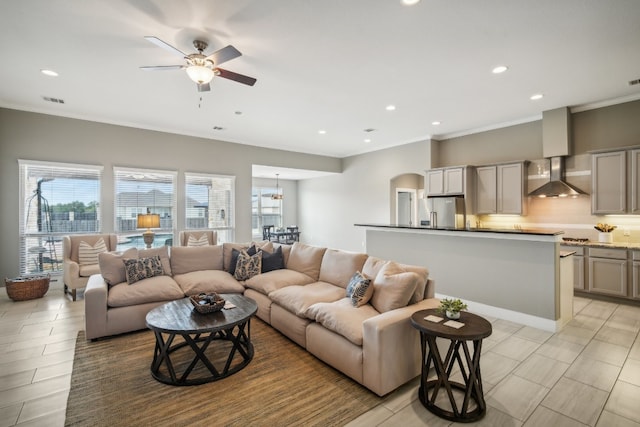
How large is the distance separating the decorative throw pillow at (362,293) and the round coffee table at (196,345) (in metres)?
1.01

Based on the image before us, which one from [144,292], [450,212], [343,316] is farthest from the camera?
[450,212]

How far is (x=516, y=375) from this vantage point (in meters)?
2.67

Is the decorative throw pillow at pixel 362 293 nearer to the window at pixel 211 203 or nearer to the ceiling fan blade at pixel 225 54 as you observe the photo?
the ceiling fan blade at pixel 225 54

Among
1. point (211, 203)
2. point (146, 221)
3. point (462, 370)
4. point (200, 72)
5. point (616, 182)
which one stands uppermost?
point (200, 72)

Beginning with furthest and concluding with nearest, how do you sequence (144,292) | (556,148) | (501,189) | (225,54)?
1. (501,189)
2. (556,148)
3. (144,292)
4. (225,54)

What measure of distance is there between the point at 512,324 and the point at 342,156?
676 centimetres

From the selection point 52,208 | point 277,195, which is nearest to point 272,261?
point 52,208

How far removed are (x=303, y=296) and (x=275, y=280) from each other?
79 centimetres

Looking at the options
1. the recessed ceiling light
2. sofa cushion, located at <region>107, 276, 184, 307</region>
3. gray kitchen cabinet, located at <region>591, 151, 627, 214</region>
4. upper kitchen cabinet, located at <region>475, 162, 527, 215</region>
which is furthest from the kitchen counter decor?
the recessed ceiling light

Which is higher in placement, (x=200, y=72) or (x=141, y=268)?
(x=200, y=72)

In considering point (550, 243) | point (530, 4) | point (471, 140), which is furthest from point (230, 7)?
point (471, 140)

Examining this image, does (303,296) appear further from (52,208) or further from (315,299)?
(52,208)

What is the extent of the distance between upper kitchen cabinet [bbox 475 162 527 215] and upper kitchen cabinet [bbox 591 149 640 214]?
41.5 inches

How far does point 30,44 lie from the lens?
317 cm
